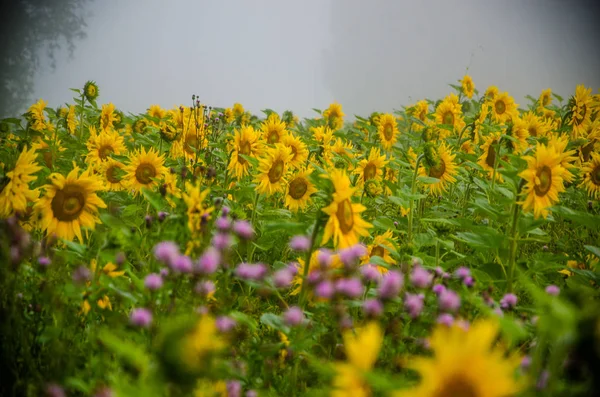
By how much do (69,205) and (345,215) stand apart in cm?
138

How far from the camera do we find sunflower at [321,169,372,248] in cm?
157

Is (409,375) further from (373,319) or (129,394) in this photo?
(129,394)

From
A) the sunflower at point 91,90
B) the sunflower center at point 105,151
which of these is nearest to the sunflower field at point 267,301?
the sunflower center at point 105,151

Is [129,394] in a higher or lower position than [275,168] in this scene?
lower

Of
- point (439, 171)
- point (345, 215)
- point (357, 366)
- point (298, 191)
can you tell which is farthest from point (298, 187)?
point (357, 366)

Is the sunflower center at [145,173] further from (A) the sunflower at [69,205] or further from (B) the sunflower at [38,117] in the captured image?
(B) the sunflower at [38,117]

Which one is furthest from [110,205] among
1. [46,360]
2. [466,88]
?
[466,88]

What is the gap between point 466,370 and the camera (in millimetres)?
778

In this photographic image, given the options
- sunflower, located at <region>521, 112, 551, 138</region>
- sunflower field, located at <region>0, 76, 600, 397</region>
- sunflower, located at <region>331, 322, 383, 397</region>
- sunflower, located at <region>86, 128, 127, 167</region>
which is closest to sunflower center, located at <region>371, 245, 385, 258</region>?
sunflower field, located at <region>0, 76, 600, 397</region>

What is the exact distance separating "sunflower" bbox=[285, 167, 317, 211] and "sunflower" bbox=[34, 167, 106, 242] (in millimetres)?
1429

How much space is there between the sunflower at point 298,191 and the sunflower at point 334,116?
139 inches

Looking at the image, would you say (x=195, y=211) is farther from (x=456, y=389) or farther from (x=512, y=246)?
(x=512, y=246)

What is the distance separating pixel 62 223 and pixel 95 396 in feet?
4.44

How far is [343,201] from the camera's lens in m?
1.64
